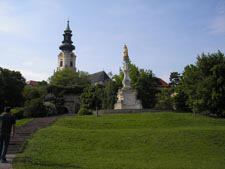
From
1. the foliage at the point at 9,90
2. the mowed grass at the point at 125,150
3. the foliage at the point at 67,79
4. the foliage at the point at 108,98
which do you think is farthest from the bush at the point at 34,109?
the foliage at the point at 67,79

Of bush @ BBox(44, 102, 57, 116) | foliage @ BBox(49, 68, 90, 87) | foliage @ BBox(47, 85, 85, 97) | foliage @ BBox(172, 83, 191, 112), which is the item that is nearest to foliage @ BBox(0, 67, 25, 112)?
foliage @ BBox(47, 85, 85, 97)

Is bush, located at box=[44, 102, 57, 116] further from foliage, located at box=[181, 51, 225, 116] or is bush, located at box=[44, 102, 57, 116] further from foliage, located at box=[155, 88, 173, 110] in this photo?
foliage, located at box=[181, 51, 225, 116]

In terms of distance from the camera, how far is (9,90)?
46562mm

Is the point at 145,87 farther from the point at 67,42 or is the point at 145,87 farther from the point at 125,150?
the point at 67,42

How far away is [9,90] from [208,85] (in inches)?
1290

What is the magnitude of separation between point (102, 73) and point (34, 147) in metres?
76.1

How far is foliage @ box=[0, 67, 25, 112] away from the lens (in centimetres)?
4584

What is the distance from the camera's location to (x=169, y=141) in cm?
1616

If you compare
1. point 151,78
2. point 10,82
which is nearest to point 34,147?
point 10,82

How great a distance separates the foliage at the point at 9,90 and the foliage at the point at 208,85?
29.9 m

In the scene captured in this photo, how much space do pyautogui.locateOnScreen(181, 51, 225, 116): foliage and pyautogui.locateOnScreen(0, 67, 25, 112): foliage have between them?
98.2 ft

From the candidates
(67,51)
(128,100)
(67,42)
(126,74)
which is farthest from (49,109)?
(67,42)

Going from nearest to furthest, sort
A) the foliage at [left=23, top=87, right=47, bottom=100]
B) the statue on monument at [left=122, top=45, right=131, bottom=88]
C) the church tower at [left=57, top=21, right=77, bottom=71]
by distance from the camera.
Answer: the statue on monument at [left=122, top=45, right=131, bottom=88] < the foliage at [left=23, top=87, right=47, bottom=100] < the church tower at [left=57, top=21, right=77, bottom=71]

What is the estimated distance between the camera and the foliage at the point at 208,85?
32.2 metres
